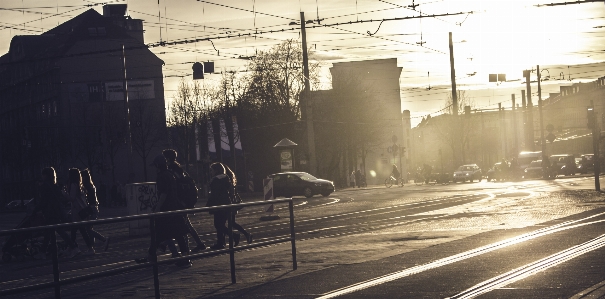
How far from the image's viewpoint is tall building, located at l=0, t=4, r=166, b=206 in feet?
260

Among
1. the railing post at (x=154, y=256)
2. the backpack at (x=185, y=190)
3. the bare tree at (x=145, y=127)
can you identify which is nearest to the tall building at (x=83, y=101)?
the bare tree at (x=145, y=127)

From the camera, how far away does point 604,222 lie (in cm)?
1956

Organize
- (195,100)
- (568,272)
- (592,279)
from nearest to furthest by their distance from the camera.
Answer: (592,279) → (568,272) → (195,100)

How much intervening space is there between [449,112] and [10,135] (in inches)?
2395

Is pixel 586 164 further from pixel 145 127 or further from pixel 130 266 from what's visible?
pixel 130 266

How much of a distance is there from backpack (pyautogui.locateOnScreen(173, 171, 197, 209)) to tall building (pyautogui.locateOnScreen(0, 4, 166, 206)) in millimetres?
61625

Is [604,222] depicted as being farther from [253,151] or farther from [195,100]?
[195,100]

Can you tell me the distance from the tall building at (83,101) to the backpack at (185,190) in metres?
61.6

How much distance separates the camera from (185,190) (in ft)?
50.0

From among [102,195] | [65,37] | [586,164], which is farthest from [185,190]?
[65,37]

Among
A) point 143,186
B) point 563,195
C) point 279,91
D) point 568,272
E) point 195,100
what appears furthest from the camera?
point 195,100

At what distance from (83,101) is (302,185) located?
143ft

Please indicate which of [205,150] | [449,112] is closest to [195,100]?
[205,150]

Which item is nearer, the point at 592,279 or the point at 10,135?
the point at 592,279
